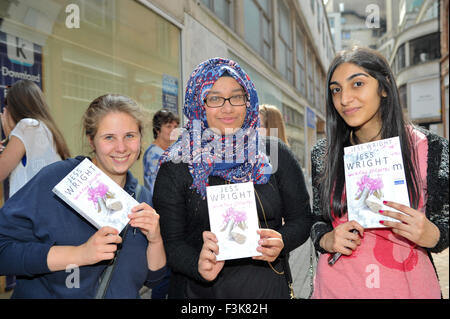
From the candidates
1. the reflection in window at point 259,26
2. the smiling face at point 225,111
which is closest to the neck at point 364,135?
the smiling face at point 225,111

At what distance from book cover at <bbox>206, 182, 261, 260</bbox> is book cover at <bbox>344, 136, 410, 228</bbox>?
0.41 meters

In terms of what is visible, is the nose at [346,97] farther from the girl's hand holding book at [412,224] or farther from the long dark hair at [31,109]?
the long dark hair at [31,109]

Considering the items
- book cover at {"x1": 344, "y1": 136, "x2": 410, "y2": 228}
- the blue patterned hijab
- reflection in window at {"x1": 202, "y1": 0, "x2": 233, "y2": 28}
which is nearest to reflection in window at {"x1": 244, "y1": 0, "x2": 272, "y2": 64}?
reflection in window at {"x1": 202, "y1": 0, "x2": 233, "y2": 28}

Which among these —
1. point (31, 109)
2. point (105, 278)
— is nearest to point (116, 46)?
point (31, 109)

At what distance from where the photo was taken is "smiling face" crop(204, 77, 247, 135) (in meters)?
1.60

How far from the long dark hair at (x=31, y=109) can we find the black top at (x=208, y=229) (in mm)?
1214

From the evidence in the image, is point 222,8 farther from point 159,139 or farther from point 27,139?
point 27,139

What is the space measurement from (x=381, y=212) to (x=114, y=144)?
114 cm

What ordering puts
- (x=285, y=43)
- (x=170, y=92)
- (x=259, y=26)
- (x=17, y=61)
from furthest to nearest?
(x=285, y=43), (x=259, y=26), (x=170, y=92), (x=17, y=61)

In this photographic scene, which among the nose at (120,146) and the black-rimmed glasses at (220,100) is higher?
the black-rimmed glasses at (220,100)

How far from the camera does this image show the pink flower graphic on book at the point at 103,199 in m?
1.31

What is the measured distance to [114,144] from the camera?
1473 mm
